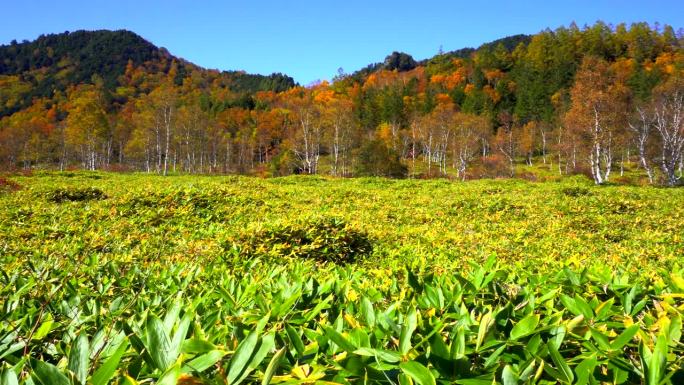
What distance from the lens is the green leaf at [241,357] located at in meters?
0.81

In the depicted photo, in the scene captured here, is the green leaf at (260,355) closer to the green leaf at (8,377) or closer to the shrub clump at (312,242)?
the green leaf at (8,377)

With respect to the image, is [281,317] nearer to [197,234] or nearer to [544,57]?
[197,234]

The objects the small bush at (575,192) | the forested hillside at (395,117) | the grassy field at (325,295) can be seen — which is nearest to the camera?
the grassy field at (325,295)

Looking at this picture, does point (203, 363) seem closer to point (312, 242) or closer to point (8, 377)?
point (8, 377)

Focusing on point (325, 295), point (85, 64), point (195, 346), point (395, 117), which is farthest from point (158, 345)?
point (85, 64)

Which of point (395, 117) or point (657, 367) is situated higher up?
point (395, 117)

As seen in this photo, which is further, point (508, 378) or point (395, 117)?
point (395, 117)

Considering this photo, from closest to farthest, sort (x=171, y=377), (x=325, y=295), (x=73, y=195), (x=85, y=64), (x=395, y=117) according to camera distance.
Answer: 1. (x=171, y=377)
2. (x=325, y=295)
3. (x=73, y=195)
4. (x=395, y=117)
5. (x=85, y=64)

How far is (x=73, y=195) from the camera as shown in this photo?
9.80 metres

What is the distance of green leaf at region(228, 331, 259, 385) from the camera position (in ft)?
2.67

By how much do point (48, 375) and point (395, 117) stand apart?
75.8 meters

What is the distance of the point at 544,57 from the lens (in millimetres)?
82688

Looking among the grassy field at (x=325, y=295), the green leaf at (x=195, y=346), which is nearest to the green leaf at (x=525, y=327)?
the grassy field at (x=325, y=295)

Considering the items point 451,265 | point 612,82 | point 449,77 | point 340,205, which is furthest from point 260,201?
point 449,77
